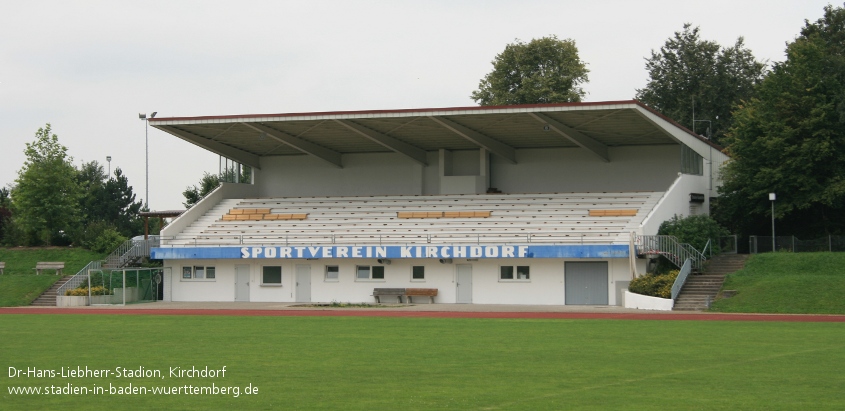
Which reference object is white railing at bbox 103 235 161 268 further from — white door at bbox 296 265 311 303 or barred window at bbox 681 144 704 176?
barred window at bbox 681 144 704 176

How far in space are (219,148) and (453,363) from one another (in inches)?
1519

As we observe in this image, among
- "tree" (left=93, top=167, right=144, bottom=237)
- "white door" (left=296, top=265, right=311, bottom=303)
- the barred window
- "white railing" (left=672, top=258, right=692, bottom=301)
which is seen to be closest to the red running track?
"white railing" (left=672, top=258, right=692, bottom=301)

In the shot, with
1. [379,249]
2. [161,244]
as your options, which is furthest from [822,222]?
[161,244]

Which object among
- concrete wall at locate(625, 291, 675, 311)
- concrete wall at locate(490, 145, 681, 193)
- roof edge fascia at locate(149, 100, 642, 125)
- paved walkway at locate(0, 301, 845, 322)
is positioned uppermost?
roof edge fascia at locate(149, 100, 642, 125)

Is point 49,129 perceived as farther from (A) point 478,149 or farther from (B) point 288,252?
(A) point 478,149

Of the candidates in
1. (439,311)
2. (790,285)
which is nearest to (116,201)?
(439,311)

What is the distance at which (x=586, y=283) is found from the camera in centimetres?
4356

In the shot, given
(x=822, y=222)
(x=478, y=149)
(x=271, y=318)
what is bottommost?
(x=271, y=318)

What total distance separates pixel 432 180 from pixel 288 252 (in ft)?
41.7

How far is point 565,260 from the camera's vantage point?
4397 cm

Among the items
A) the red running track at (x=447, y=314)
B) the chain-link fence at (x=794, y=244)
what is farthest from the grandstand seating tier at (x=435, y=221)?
the red running track at (x=447, y=314)

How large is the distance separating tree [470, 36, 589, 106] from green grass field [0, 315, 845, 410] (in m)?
44.5

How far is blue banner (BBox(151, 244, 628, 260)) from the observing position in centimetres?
4241

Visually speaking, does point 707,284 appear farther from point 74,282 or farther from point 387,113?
point 74,282
